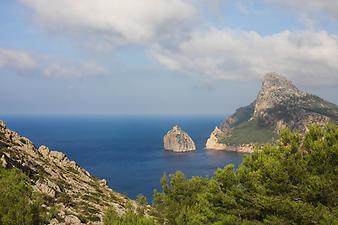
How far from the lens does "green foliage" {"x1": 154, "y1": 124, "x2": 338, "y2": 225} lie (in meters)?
25.2

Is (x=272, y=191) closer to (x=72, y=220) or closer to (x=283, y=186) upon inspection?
(x=283, y=186)

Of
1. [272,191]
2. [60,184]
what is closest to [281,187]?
[272,191]

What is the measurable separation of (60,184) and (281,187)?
39.2 metres

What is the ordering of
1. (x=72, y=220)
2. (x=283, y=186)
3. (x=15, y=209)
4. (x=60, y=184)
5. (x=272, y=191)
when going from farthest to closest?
(x=60, y=184), (x=72, y=220), (x=272, y=191), (x=283, y=186), (x=15, y=209)

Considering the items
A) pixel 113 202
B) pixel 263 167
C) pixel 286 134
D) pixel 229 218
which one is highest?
pixel 286 134

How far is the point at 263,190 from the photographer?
27.5 metres

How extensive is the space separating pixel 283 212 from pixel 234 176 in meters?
5.77

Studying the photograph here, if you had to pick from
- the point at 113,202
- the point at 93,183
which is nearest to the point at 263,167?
the point at 113,202

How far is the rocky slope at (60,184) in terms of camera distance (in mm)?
45438

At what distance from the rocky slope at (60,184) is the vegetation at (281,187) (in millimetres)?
17316

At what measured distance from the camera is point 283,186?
26797 mm

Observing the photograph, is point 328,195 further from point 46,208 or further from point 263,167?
point 46,208

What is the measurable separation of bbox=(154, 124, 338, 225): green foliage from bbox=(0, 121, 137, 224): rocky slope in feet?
59.7

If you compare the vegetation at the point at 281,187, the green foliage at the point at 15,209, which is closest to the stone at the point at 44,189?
the vegetation at the point at 281,187
